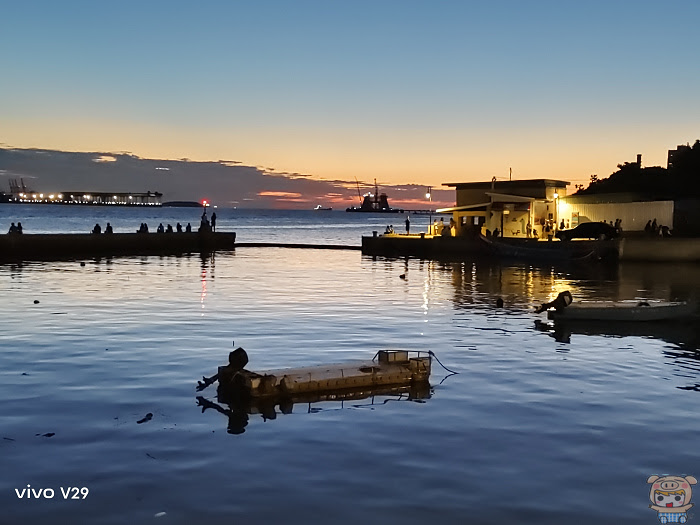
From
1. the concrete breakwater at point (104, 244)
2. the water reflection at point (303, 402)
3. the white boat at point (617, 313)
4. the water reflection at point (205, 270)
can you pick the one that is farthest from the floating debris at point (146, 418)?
the concrete breakwater at point (104, 244)

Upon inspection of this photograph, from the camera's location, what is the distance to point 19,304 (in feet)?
104

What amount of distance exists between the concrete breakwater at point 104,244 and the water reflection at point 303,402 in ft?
154

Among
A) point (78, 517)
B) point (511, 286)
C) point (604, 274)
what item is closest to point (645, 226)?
point (604, 274)

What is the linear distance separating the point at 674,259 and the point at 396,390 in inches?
1857

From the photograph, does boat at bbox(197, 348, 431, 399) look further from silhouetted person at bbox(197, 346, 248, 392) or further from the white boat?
the white boat

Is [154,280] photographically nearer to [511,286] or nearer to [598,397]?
[511,286]

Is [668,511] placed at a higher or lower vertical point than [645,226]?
lower

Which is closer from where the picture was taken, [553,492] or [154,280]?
[553,492]

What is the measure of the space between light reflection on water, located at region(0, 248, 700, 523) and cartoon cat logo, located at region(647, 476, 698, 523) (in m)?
0.24

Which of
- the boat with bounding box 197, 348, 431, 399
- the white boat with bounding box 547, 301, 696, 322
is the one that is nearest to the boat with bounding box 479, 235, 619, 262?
the white boat with bounding box 547, 301, 696, 322

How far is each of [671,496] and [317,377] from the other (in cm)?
807

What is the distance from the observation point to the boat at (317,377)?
1603cm

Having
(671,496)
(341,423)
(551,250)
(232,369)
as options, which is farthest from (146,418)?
(551,250)

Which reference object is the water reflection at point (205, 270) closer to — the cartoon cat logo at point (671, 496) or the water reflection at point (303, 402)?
the water reflection at point (303, 402)
